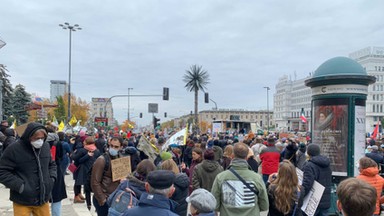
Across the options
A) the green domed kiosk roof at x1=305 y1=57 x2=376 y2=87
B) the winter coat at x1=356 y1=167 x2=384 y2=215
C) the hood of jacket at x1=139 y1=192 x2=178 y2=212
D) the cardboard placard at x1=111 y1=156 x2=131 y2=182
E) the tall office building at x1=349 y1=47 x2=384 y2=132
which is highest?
the tall office building at x1=349 y1=47 x2=384 y2=132

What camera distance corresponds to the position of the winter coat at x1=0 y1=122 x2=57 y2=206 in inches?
193

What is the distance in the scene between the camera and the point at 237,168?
4945mm

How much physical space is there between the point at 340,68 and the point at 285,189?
189 inches

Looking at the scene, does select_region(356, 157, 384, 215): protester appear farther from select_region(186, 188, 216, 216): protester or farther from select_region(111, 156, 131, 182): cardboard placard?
select_region(111, 156, 131, 182): cardboard placard

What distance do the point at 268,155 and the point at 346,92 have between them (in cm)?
293

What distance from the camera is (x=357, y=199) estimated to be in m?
2.54

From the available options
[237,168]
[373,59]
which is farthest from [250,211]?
[373,59]

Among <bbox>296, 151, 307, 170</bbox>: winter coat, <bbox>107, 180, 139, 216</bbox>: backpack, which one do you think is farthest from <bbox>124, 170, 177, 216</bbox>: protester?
<bbox>296, 151, 307, 170</bbox>: winter coat

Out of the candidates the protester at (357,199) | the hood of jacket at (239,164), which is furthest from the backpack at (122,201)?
the protester at (357,199)

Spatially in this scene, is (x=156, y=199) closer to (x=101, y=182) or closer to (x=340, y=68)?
(x=101, y=182)

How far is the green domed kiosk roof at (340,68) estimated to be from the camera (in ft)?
28.2

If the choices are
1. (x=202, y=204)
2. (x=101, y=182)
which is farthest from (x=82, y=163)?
(x=202, y=204)

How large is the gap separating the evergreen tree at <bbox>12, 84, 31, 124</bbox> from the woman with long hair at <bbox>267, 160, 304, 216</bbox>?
5767 centimetres

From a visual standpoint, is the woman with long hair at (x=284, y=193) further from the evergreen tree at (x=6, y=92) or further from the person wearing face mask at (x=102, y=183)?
the evergreen tree at (x=6, y=92)
